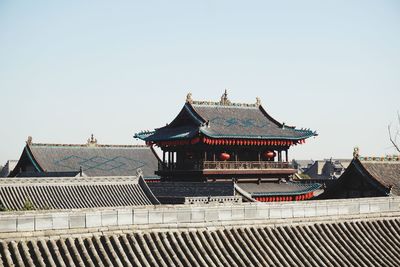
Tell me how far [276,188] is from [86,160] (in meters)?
18.7

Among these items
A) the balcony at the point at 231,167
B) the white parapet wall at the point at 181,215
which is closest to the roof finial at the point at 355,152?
the balcony at the point at 231,167

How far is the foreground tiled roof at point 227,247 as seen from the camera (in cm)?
1352

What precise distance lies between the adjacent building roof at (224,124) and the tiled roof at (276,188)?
127 inches

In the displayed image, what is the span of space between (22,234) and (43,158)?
42.2 meters

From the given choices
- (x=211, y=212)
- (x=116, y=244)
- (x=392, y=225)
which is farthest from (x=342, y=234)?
(x=116, y=244)

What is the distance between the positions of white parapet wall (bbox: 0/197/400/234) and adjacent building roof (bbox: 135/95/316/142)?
2449cm

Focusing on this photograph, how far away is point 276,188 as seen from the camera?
45.2 metres

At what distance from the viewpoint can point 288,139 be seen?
151 feet

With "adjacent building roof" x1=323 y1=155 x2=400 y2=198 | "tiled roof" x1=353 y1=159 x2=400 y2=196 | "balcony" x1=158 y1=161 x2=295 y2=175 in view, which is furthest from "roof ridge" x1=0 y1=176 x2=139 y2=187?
"tiled roof" x1=353 y1=159 x2=400 y2=196

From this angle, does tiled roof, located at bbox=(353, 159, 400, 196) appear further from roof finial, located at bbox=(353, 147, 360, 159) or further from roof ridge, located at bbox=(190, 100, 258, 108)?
roof ridge, located at bbox=(190, 100, 258, 108)

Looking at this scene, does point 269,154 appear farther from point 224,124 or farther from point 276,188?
point 224,124

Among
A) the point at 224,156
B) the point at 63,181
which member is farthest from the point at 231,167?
the point at 63,181

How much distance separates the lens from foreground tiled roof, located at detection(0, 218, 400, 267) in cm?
1352

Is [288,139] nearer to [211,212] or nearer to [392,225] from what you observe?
[392,225]
